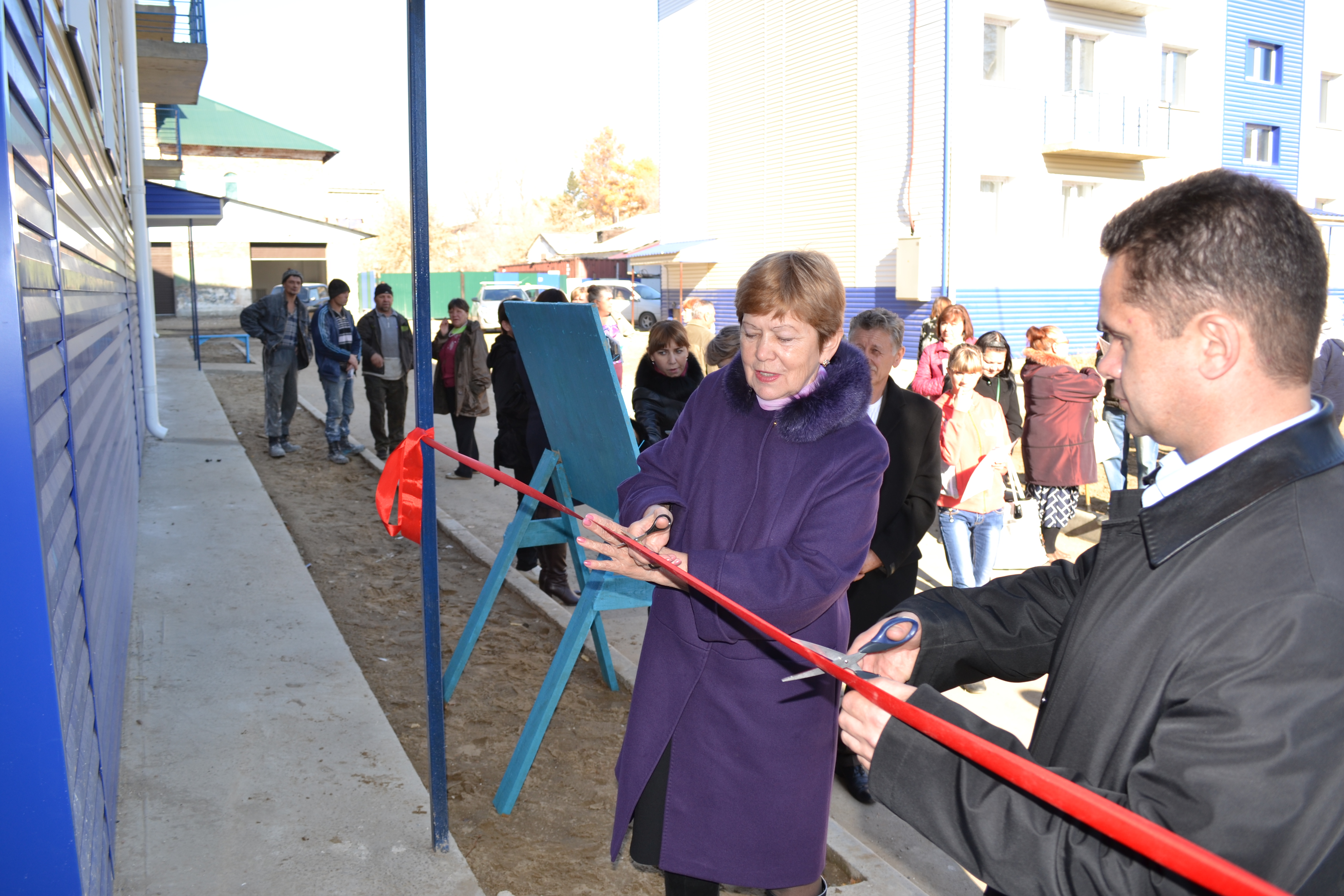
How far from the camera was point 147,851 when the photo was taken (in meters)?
3.07

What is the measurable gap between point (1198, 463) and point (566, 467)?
340 centimetres

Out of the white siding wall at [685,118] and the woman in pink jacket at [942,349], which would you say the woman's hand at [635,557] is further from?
the white siding wall at [685,118]

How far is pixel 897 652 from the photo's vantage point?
1.68m

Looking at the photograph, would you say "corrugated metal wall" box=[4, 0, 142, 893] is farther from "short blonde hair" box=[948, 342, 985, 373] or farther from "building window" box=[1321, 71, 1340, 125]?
"building window" box=[1321, 71, 1340, 125]

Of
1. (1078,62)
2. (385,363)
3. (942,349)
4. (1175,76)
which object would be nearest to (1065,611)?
(942,349)

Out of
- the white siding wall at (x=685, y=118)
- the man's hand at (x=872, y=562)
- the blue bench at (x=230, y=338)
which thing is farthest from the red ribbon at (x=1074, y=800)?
the white siding wall at (x=685, y=118)

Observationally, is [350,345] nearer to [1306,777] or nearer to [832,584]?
[832,584]

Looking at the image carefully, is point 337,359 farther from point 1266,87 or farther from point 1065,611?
point 1266,87

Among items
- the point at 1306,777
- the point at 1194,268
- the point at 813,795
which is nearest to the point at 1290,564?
the point at 1306,777

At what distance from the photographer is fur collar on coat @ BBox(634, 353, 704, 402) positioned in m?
5.44

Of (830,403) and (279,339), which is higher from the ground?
(279,339)

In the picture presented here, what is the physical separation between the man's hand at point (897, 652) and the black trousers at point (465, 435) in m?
8.24

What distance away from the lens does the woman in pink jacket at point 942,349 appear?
8.02 metres

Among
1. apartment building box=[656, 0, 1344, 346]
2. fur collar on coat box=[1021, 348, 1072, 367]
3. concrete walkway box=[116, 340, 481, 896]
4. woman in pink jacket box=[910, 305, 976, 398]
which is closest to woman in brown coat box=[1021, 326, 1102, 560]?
fur collar on coat box=[1021, 348, 1072, 367]
